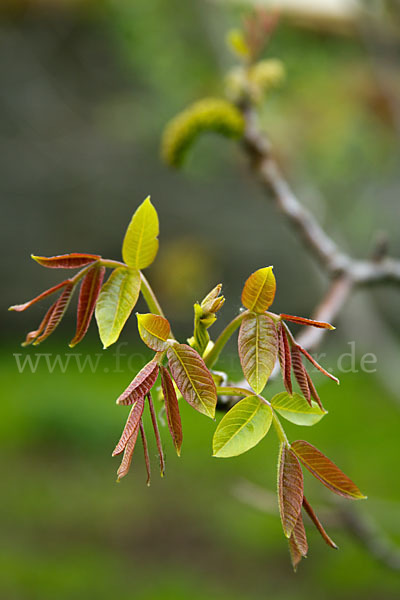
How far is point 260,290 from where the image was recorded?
1.72 feet

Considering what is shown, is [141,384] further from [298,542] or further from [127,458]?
[298,542]

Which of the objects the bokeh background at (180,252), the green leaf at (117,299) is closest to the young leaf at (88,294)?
the green leaf at (117,299)

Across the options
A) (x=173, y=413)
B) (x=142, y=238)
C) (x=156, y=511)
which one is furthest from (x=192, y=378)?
(x=156, y=511)

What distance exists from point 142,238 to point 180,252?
15.8ft

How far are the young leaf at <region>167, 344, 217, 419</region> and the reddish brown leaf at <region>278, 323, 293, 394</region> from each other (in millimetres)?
60

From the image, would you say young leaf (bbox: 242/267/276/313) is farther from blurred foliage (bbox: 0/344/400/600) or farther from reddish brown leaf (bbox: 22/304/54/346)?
blurred foliage (bbox: 0/344/400/600)

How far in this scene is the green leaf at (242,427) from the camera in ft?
1.61

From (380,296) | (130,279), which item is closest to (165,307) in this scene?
(380,296)

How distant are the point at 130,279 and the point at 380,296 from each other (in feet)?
17.1

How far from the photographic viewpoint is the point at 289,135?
10.8 ft

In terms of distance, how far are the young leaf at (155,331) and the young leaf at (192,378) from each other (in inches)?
0.4

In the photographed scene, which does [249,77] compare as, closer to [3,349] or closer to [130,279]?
[130,279]

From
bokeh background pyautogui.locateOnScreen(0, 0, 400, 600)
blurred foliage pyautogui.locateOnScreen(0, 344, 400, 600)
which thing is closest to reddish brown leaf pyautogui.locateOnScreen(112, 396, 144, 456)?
bokeh background pyautogui.locateOnScreen(0, 0, 400, 600)

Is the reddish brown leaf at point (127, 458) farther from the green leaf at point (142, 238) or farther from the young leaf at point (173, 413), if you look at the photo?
the green leaf at point (142, 238)
